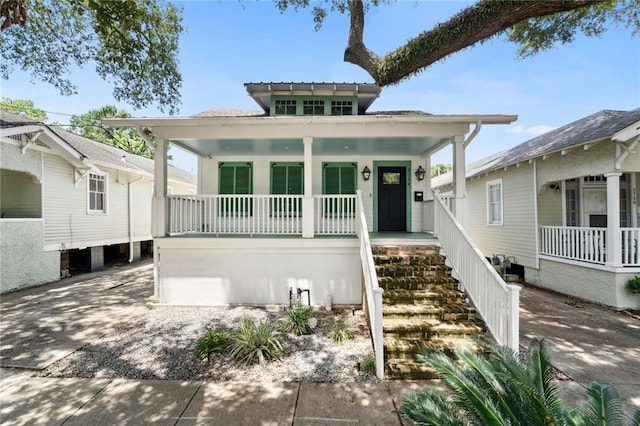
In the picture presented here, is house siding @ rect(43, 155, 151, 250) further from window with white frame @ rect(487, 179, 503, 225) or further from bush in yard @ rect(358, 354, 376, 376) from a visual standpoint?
window with white frame @ rect(487, 179, 503, 225)

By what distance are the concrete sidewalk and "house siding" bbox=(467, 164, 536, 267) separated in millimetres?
3706

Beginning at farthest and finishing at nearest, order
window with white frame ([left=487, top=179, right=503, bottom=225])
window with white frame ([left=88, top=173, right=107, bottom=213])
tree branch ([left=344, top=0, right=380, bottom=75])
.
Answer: window with white frame ([left=88, top=173, right=107, bottom=213]) < window with white frame ([left=487, top=179, right=503, bottom=225]) < tree branch ([left=344, top=0, right=380, bottom=75])

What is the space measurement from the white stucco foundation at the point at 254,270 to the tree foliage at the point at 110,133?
87.7 feet

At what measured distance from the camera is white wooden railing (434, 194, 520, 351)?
3818 millimetres

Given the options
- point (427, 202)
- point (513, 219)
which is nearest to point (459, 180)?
point (427, 202)

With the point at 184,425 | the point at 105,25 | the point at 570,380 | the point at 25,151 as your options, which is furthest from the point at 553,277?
the point at 25,151

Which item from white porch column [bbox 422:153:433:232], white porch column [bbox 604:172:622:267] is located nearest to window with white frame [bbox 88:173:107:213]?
white porch column [bbox 422:153:433:232]

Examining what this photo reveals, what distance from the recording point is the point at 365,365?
3.89 metres

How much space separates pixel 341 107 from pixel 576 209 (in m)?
7.90

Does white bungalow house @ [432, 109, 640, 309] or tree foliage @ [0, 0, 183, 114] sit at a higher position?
tree foliage @ [0, 0, 183, 114]

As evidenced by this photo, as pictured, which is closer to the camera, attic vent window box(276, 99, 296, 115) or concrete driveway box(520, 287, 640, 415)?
concrete driveway box(520, 287, 640, 415)

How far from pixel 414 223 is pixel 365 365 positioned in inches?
216

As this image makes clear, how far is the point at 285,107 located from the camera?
9.16 m

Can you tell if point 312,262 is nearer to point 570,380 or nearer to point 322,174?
point 322,174
